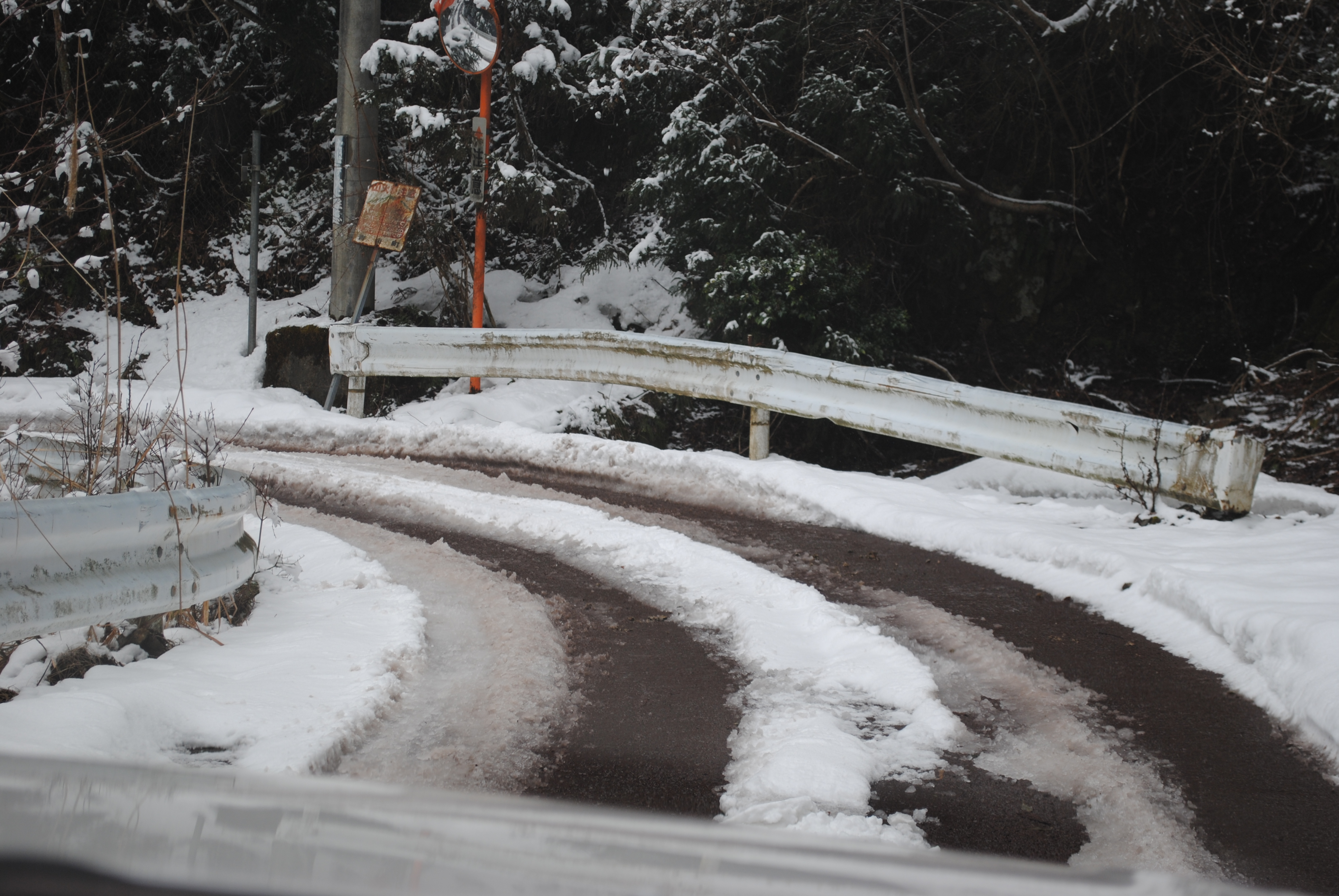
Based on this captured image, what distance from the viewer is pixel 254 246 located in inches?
522

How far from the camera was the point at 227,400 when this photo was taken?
10469 millimetres

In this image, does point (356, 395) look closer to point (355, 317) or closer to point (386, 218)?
point (355, 317)

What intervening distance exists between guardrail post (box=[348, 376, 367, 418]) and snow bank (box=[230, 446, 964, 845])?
9.69 feet

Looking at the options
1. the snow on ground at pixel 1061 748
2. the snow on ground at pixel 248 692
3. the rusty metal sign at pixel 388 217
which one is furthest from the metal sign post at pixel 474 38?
the snow on ground at pixel 1061 748

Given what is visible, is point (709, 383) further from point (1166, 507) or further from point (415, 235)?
point (415, 235)

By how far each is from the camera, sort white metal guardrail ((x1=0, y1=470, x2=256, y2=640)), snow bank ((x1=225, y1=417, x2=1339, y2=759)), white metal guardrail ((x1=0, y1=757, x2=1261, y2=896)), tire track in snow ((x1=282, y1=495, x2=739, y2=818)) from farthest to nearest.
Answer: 1. snow bank ((x1=225, y1=417, x2=1339, y2=759))
2. tire track in snow ((x1=282, y1=495, x2=739, y2=818))
3. white metal guardrail ((x1=0, y1=470, x2=256, y2=640))
4. white metal guardrail ((x1=0, y1=757, x2=1261, y2=896))

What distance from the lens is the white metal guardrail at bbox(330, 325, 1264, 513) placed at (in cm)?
619

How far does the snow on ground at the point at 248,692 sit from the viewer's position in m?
2.92

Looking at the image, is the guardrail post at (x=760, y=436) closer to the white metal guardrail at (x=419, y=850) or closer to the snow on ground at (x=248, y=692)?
the snow on ground at (x=248, y=692)

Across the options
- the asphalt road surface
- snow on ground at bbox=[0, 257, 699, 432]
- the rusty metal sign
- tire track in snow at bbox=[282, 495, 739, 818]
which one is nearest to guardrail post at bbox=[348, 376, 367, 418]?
snow on ground at bbox=[0, 257, 699, 432]

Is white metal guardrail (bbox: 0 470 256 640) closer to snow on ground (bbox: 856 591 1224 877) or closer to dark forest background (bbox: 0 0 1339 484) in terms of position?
snow on ground (bbox: 856 591 1224 877)

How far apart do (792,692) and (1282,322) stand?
1194 centimetres

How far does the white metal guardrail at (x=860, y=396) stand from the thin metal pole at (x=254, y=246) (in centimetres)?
354

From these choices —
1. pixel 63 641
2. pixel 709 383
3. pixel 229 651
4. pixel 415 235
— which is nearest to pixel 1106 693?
pixel 229 651
